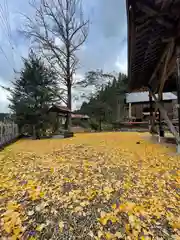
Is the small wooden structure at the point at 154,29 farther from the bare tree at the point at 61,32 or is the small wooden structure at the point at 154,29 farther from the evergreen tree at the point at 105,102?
A: the bare tree at the point at 61,32

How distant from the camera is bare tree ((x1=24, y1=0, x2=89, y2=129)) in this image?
15.8 metres

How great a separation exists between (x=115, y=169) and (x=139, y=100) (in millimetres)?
17276

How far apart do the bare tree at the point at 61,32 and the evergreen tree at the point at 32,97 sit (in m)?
4.63

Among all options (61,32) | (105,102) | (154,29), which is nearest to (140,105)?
(105,102)

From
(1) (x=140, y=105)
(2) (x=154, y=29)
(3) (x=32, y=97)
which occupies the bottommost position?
(3) (x=32, y=97)

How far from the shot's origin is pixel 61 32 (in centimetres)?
1631

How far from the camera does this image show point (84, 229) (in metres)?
1.68

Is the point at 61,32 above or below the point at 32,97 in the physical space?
above

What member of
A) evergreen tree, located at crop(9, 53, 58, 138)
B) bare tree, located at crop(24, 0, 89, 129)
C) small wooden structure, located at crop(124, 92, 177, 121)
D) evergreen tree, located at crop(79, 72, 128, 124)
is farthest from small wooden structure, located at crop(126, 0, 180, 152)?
small wooden structure, located at crop(124, 92, 177, 121)

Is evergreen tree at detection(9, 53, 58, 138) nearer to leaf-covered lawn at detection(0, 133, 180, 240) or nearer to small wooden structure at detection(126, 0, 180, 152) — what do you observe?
small wooden structure at detection(126, 0, 180, 152)

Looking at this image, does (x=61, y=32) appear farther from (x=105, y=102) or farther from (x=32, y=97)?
(x=105, y=102)

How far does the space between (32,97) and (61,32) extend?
28.2 feet

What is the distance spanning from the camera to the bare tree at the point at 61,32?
52.0 feet

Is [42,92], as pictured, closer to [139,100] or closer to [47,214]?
[47,214]
